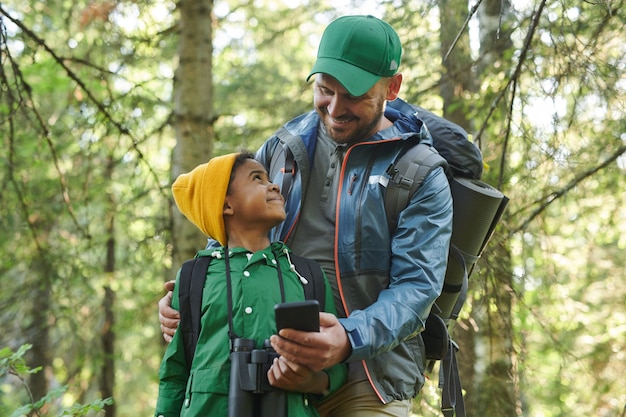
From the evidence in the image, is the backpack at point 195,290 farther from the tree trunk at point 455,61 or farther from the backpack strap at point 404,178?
the tree trunk at point 455,61

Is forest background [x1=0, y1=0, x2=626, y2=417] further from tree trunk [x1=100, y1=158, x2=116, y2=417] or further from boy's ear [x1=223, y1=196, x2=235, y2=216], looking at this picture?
boy's ear [x1=223, y1=196, x2=235, y2=216]

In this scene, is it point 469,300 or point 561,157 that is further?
point 469,300

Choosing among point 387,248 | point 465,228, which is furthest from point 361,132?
point 465,228

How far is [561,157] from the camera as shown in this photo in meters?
5.43

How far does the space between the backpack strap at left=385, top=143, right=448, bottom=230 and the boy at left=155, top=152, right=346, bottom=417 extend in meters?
0.43

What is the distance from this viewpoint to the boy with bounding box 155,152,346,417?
9.31 feet

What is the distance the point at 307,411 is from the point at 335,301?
511 mm

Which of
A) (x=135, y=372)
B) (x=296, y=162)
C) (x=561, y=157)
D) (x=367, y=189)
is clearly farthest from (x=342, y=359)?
(x=135, y=372)

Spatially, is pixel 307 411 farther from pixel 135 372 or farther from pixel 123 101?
pixel 135 372

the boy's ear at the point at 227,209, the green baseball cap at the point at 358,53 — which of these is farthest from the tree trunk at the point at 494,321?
the boy's ear at the point at 227,209

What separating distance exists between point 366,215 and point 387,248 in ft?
0.54

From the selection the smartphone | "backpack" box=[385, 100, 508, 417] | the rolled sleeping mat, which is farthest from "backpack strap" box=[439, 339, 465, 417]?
the smartphone

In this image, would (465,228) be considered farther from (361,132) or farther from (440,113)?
(440,113)

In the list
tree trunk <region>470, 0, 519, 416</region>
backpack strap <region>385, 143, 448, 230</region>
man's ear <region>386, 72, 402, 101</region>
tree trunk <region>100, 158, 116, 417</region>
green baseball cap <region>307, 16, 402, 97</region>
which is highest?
green baseball cap <region>307, 16, 402, 97</region>
